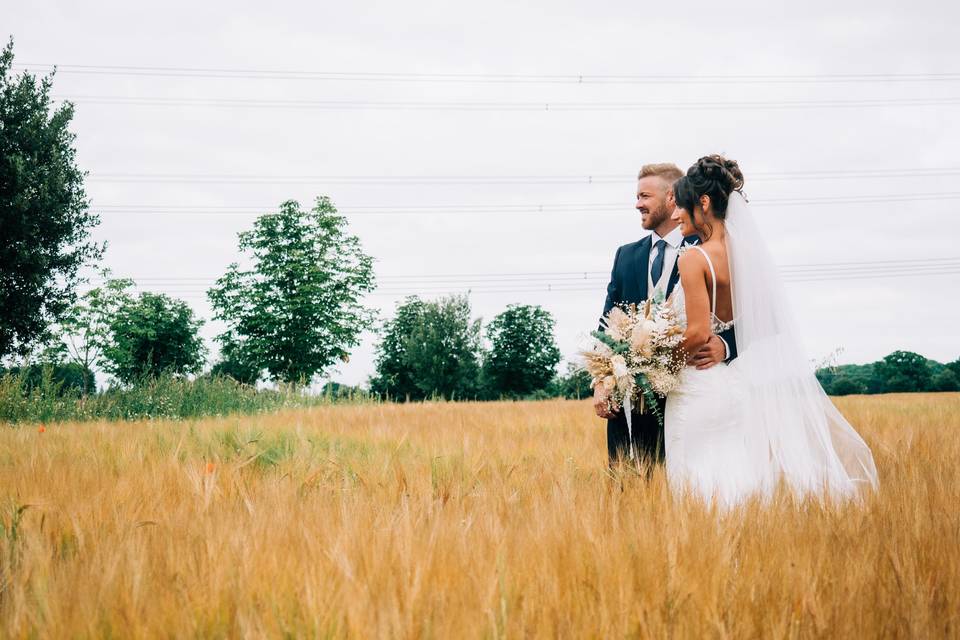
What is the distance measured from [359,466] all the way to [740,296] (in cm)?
257

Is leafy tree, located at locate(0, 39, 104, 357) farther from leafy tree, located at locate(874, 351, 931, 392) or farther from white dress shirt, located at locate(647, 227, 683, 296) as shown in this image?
leafy tree, located at locate(874, 351, 931, 392)

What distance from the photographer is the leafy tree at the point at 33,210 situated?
22.0m

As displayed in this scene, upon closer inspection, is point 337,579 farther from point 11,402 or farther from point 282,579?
point 11,402

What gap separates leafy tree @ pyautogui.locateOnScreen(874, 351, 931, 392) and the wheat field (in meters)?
48.7

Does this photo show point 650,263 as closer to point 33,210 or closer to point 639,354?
point 639,354

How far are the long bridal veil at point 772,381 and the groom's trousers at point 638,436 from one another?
691mm

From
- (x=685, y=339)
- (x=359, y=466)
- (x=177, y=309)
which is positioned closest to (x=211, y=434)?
(x=359, y=466)

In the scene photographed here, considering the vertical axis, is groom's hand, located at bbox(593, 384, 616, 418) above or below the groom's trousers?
above

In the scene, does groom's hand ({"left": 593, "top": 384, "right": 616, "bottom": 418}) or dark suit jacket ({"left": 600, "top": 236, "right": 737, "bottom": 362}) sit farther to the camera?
dark suit jacket ({"left": 600, "top": 236, "right": 737, "bottom": 362})

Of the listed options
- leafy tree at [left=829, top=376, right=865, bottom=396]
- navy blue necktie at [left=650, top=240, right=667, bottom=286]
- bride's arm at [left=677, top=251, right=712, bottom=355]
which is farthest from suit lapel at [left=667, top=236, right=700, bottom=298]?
leafy tree at [left=829, top=376, right=865, bottom=396]

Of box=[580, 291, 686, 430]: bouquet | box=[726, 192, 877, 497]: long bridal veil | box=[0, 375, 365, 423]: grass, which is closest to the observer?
box=[580, 291, 686, 430]: bouquet

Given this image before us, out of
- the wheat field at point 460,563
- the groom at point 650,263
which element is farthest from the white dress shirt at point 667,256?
the wheat field at point 460,563

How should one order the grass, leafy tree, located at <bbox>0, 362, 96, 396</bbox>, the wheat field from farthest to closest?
1. leafy tree, located at <bbox>0, 362, 96, 396</bbox>
2. the grass
3. the wheat field

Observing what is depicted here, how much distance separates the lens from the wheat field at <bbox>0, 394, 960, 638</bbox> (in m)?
1.65
